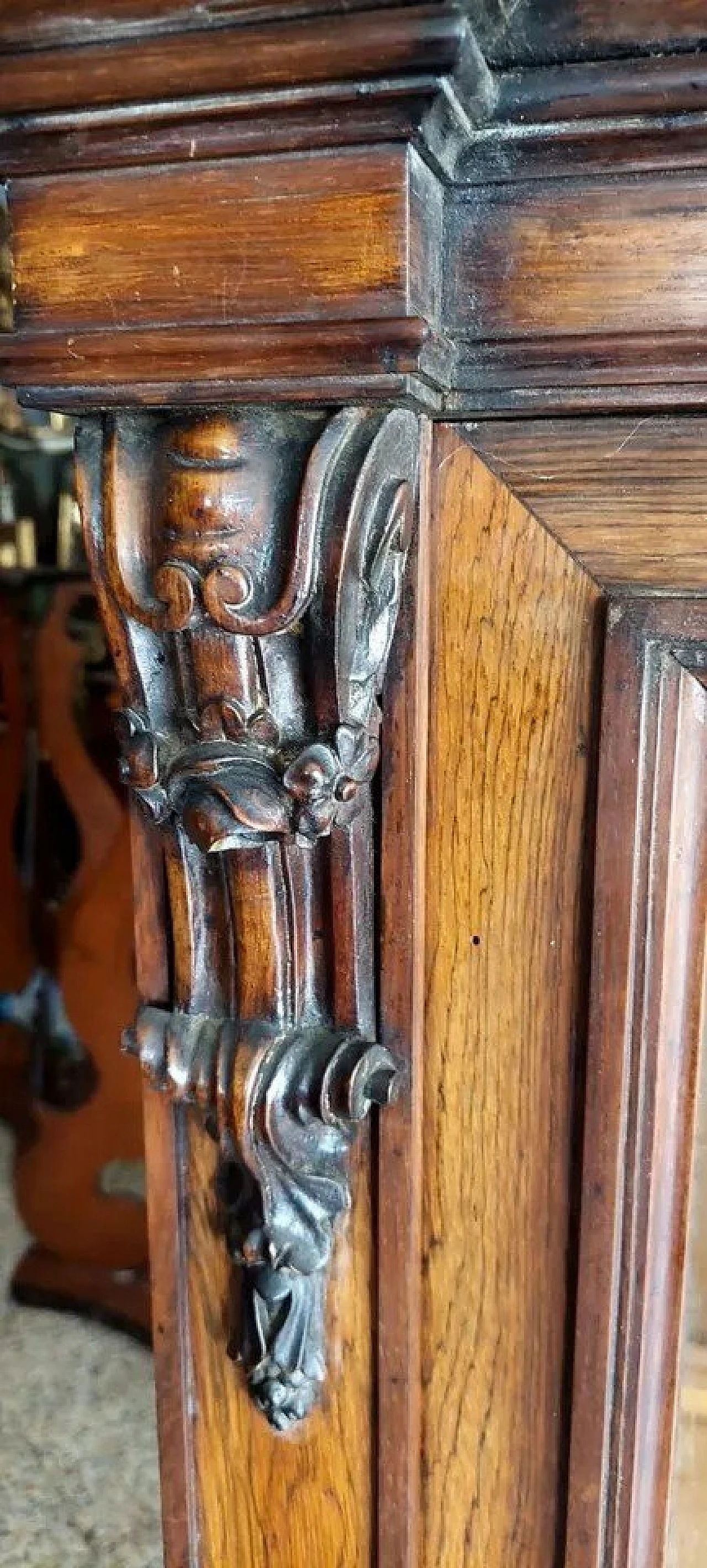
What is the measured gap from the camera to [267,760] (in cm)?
50

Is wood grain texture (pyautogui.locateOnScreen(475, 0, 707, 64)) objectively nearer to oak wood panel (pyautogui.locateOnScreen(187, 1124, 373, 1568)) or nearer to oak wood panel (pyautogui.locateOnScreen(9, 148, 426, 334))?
oak wood panel (pyautogui.locateOnScreen(9, 148, 426, 334))

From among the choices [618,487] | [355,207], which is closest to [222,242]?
[355,207]

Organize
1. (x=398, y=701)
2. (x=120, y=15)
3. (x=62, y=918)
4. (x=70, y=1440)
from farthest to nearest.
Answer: (x=62, y=918) < (x=70, y=1440) < (x=398, y=701) < (x=120, y=15)

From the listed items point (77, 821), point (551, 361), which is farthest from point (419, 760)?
point (77, 821)

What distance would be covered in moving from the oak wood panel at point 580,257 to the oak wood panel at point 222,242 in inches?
1.6

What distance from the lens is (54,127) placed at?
0.45 meters

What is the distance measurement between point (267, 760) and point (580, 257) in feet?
0.74

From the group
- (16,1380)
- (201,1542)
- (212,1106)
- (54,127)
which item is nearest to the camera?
(54,127)

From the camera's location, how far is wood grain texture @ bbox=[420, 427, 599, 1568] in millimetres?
524

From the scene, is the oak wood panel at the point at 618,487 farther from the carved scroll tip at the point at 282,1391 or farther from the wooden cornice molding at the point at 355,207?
the carved scroll tip at the point at 282,1391

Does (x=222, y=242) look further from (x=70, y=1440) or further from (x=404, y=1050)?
(x=70, y=1440)

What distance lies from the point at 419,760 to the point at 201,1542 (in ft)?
1.46

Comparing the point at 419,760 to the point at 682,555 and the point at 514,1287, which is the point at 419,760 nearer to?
the point at 682,555

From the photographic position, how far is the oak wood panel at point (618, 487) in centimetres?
49
